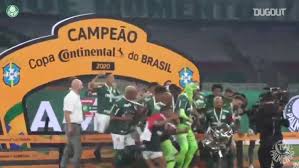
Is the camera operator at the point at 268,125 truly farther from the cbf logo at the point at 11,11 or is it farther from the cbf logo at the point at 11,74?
the cbf logo at the point at 11,11

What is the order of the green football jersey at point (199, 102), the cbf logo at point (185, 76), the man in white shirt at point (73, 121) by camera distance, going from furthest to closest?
the cbf logo at point (185, 76) < the green football jersey at point (199, 102) < the man in white shirt at point (73, 121)

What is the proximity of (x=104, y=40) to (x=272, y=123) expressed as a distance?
3386mm

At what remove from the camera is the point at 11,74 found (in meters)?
13.1

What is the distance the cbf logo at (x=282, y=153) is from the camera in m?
13.5

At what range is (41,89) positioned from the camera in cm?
1330

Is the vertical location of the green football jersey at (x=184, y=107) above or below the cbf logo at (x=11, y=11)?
below

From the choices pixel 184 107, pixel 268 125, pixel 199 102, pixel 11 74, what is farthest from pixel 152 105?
pixel 11 74

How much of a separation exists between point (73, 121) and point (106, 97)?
2.37 ft

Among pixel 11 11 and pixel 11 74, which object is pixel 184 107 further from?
pixel 11 11

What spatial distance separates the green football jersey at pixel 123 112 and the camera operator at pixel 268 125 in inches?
95.6

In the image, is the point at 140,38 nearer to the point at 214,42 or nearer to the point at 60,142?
the point at 214,42

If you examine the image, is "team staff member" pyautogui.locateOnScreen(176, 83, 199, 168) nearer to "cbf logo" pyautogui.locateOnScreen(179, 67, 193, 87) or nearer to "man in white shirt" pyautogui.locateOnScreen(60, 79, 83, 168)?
"cbf logo" pyautogui.locateOnScreen(179, 67, 193, 87)

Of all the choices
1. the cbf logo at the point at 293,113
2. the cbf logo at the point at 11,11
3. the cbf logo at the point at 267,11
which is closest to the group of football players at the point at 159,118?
the cbf logo at the point at 293,113

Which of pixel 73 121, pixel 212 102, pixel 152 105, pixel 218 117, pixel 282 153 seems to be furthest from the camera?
pixel 282 153
